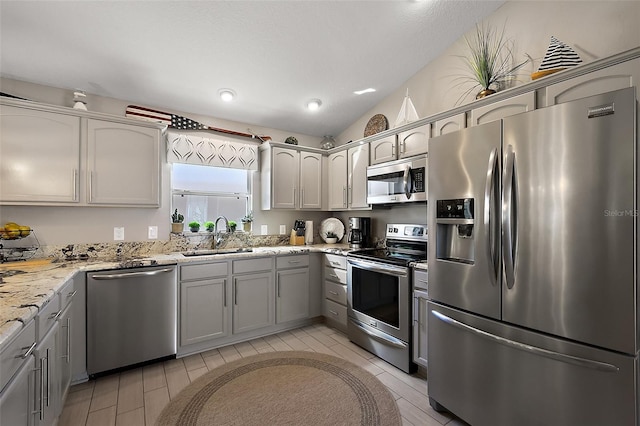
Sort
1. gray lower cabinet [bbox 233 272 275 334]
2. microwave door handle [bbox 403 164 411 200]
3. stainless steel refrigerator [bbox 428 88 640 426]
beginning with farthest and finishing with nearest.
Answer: gray lower cabinet [bbox 233 272 275 334] < microwave door handle [bbox 403 164 411 200] < stainless steel refrigerator [bbox 428 88 640 426]

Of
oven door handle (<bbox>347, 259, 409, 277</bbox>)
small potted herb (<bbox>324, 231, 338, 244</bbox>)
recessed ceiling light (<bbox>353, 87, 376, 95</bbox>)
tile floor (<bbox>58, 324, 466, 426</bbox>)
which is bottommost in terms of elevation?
tile floor (<bbox>58, 324, 466, 426</bbox>)

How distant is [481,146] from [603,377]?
1.26 metres

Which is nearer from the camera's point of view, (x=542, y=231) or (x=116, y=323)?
(x=542, y=231)

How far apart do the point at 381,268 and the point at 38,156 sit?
3.08m

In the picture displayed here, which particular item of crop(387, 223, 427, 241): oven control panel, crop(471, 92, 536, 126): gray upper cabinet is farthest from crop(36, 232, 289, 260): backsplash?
crop(471, 92, 536, 126): gray upper cabinet

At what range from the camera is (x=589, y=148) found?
1308 mm

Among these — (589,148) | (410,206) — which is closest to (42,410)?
(589,148)

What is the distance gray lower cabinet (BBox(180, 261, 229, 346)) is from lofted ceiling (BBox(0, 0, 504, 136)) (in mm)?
1881

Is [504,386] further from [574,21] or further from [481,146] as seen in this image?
[574,21]

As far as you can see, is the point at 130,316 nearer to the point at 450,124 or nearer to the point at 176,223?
the point at 176,223

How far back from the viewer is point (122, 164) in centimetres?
269

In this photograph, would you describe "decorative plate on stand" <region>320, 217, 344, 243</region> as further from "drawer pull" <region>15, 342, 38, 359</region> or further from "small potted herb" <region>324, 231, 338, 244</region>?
"drawer pull" <region>15, 342, 38, 359</region>

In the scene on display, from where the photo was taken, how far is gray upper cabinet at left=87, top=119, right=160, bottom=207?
2576mm

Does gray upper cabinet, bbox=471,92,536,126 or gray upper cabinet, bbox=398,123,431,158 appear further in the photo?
gray upper cabinet, bbox=398,123,431,158
